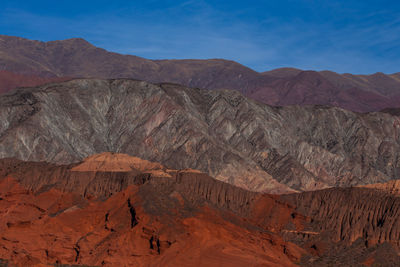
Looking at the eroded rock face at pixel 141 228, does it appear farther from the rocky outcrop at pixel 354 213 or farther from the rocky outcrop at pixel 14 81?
the rocky outcrop at pixel 14 81

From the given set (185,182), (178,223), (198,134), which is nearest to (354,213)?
(185,182)

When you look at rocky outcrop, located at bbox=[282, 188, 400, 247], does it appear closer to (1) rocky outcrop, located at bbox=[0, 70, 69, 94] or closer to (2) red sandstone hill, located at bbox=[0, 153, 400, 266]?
(2) red sandstone hill, located at bbox=[0, 153, 400, 266]

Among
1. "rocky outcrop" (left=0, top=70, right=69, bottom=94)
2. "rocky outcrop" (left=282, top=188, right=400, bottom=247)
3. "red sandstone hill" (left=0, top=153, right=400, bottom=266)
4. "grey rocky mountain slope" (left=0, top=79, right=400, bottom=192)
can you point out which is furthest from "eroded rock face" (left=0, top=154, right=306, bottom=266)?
"rocky outcrop" (left=0, top=70, right=69, bottom=94)

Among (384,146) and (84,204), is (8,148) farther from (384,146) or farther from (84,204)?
(384,146)

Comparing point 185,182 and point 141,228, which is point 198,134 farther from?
point 141,228

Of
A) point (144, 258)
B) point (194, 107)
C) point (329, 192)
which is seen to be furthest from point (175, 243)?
point (194, 107)

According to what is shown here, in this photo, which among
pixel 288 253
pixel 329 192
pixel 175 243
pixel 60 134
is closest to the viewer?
pixel 175 243
